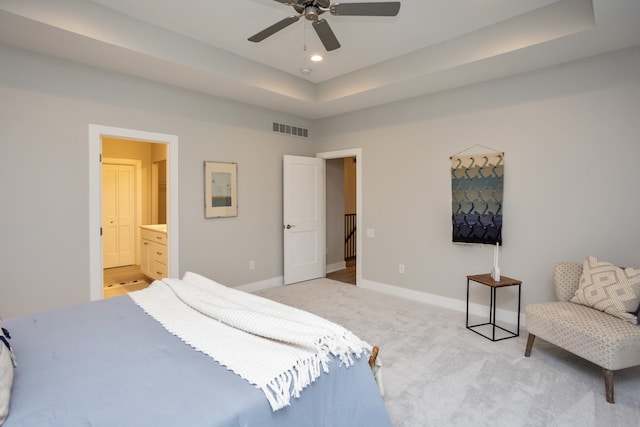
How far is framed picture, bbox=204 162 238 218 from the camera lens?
430 cm

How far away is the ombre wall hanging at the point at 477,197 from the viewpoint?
369 cm

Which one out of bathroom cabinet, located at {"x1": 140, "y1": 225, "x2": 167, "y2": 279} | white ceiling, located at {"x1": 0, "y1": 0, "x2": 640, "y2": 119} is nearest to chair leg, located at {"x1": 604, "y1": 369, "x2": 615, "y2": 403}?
white ceiling, located at {"x1": 0, "y1": 0, "x2": 640, "y2": 119}

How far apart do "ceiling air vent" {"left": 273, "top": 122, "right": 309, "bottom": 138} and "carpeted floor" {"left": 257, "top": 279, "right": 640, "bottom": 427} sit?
9.45ft

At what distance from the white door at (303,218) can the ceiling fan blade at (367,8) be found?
2.95 metres

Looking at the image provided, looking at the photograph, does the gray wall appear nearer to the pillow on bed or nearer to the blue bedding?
the blue bedding

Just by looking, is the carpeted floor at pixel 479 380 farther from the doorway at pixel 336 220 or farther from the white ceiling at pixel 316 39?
the white ceiling at pixel 316 39

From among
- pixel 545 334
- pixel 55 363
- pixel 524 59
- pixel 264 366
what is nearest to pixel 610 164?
pixel 524 59

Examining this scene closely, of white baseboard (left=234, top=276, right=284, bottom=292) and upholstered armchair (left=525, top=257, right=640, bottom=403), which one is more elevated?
upholstered armchair (left=525, top=257, right=640, bottom=403)

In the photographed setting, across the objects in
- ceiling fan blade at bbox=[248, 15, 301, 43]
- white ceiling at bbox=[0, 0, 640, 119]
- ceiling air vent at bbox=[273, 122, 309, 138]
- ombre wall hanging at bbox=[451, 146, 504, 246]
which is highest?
white ceiling at bbox=[0, 0, 640, 119]

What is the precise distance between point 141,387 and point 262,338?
0.55 metres

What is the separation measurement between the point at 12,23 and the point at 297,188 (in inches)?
138

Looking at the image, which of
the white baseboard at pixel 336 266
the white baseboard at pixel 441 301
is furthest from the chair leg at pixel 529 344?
the white baseboard at pixel 336 266

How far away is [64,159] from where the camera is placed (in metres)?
3.23

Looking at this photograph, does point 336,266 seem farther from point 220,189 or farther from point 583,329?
point 583,329
